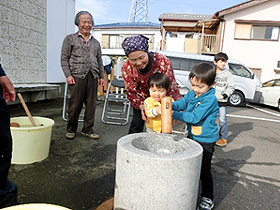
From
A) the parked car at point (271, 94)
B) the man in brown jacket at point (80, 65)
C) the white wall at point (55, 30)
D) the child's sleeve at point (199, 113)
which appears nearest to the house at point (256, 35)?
the parked car at point (271, 94)

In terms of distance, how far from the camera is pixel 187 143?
4.84ft

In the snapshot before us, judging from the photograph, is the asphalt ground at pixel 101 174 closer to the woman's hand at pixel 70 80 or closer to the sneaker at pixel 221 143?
the sneaker at pixel 221 143

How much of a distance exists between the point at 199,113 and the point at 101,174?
1296mm

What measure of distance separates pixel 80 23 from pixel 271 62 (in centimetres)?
1413

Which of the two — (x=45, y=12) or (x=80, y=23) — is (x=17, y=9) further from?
(x=80, y=23)

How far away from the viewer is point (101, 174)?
2.27 m

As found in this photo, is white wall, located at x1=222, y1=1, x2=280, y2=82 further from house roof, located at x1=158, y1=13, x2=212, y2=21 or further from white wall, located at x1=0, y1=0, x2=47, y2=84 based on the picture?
white wall, located at x1=0, y1=0, x2=47, y2=84

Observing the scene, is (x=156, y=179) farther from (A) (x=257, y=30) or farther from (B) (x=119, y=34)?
(B) (x=119, y=34)

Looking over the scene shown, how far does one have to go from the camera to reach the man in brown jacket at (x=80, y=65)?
2.99 m

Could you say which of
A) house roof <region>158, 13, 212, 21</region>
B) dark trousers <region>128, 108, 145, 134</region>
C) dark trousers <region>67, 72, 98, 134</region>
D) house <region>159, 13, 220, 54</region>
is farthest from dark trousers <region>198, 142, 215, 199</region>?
house roof <region>158, 13, 212, 21</region>

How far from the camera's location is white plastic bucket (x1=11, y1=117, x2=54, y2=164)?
2154 mm

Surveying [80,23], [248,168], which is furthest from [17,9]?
[248,168]

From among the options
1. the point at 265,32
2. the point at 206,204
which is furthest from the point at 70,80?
the point at 265,32

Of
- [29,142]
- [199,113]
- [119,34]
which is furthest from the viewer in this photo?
[119,34]
